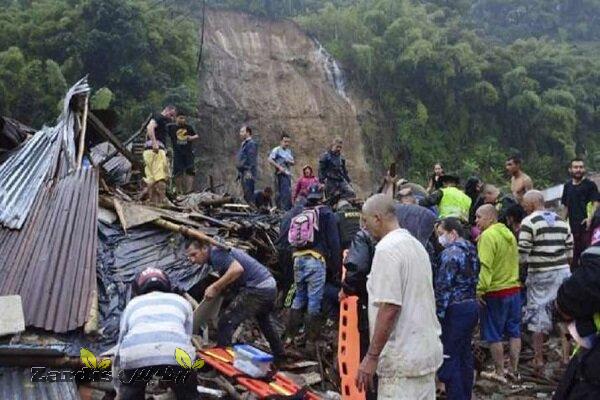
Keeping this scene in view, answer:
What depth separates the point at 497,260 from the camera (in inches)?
239

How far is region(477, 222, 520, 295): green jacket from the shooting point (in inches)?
237

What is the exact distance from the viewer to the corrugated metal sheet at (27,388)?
13.6ft

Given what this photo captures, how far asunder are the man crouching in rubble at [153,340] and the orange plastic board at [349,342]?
1081 mm

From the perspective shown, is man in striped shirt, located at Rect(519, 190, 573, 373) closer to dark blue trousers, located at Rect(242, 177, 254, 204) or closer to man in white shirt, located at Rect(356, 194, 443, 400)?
man in white shirt, located at Rect(356, 194, 443, 400)

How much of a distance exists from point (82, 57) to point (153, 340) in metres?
17.9

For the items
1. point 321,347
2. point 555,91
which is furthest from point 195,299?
point 555,91

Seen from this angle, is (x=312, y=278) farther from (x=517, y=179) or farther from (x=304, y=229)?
(x=517, y=179)

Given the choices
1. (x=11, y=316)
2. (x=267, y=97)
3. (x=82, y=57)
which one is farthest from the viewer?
(x=267, y=97)

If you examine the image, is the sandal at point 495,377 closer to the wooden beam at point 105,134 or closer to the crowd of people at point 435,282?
the crowd of people at point 435,282

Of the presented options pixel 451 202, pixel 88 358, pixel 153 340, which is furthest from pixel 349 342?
pixel 451 202

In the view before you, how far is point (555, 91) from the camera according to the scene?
1113 inches

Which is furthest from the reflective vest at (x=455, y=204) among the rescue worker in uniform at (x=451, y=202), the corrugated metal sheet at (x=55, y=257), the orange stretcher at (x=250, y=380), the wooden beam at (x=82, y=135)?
the wooden beam at (x=82, y=135)

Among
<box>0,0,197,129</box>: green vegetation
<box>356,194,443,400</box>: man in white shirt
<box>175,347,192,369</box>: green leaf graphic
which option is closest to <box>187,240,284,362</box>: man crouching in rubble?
<box>175,347,192,369</box>: green leaf graphic

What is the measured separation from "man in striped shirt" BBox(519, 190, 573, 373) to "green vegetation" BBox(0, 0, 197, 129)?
13752 mm
